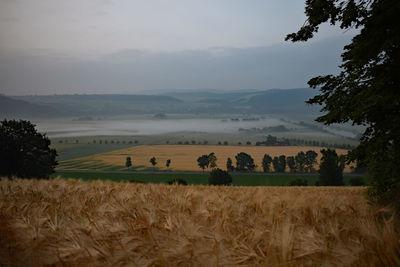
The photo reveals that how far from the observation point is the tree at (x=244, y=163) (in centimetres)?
7800

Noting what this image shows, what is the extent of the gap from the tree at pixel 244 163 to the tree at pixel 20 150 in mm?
54658

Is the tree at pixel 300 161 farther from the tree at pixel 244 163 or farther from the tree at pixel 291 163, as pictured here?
the tree at pixel 244 163

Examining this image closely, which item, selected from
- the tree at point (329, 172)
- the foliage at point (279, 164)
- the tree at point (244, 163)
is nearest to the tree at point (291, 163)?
the foliage at point (279, 164)

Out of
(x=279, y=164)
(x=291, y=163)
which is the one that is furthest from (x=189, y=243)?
(x=291, y=163)

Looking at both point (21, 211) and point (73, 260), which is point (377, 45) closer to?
point (73, 260)

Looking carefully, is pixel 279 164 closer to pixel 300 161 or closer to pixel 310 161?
pixel 300 161

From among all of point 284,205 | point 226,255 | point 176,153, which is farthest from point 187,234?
point 176,153

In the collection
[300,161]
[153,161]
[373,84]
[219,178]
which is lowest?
[300,161]

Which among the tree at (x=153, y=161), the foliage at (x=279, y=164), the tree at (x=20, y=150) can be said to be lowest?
the foliage at (x=279, y=164)

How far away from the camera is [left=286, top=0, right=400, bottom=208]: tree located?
17.4ft

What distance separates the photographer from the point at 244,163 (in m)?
78.2

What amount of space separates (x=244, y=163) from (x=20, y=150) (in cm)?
5830

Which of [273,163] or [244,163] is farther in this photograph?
[273,163]

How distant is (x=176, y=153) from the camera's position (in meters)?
95.6
